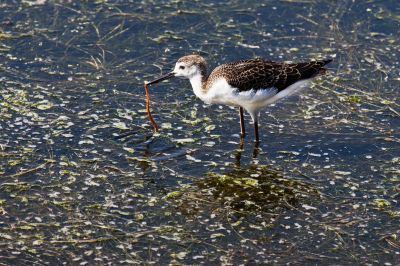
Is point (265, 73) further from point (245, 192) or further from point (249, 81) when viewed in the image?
point (245, 192)

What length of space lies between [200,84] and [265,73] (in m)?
0.82

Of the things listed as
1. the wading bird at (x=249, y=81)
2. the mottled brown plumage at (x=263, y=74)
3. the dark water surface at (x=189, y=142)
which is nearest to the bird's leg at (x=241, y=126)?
the wading bird at (x=249, y=81)

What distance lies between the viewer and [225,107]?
37.7ft

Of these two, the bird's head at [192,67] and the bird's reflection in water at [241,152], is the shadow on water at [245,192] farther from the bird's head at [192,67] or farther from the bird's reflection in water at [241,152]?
the bird's head at [192,67]

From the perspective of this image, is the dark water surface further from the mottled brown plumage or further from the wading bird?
the mottled brown plumage

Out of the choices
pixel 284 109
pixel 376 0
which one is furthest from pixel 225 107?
pixel 376 0

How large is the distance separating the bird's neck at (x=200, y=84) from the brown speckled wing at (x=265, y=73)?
0.22 metres

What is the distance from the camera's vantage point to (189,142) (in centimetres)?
1050

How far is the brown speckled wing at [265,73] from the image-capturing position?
1025 cm

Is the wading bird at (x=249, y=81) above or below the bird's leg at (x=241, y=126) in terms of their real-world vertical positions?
above

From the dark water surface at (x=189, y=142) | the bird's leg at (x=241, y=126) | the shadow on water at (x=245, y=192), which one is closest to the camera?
the dark water surface at (x=189, y=142)

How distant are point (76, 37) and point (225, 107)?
9.31 ft

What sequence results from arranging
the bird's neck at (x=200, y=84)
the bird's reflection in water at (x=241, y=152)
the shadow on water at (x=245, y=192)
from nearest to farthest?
1. the shadow on water at (x=245, y=192)
2. the bird's reflection in water at (x=241, y=152)
3. the bird's neck at (x=200, y=84)

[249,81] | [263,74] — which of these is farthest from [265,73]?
[249,81]
